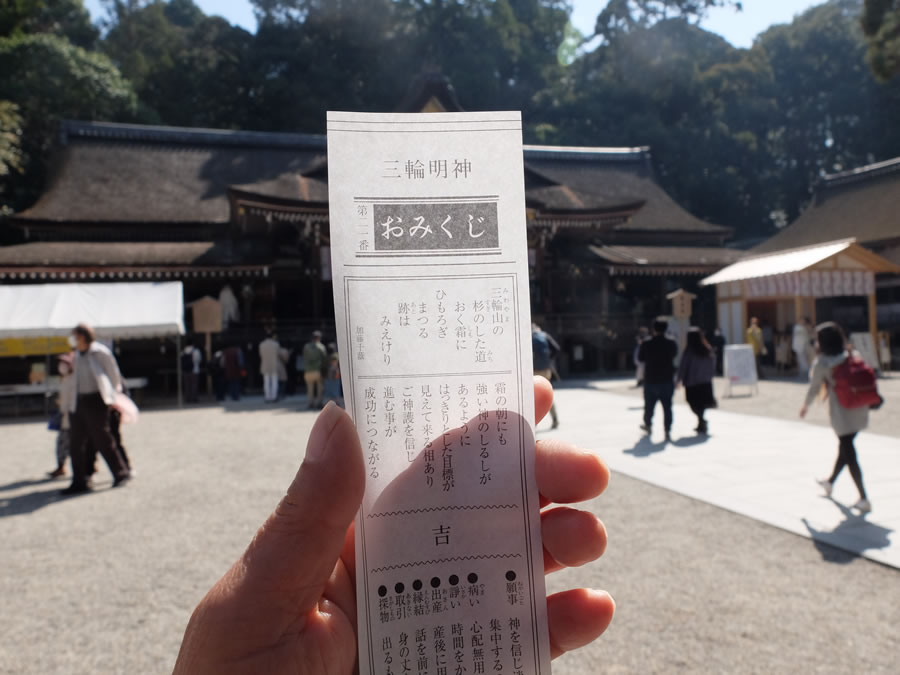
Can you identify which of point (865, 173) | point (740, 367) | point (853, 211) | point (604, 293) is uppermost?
point (865, 173)

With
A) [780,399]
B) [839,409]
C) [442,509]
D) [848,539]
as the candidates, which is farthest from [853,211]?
[442,509]

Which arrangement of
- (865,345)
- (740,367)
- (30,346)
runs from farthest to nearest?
(865,345)
(30,346)
(740,367)

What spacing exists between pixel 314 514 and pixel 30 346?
39.0 ft

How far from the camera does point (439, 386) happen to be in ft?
3.16

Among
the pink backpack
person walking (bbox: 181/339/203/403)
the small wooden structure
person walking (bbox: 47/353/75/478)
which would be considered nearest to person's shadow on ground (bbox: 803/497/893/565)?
the pink backpack

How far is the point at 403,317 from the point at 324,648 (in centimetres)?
50

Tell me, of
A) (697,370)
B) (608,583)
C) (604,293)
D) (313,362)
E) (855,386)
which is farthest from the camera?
(604,293)

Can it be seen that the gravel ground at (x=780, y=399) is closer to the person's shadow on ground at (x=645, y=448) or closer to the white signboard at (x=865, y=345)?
the white signboard at (x=865, y=345)

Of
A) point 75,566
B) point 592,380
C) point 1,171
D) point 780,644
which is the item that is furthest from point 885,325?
point 1,171

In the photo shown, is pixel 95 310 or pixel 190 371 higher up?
pixel 95 310

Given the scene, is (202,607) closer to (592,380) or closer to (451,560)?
(451,560)

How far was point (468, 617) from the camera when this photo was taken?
37.4 inches

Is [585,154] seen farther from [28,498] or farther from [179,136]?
[28,498]

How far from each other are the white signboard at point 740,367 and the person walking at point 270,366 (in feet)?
25.0
